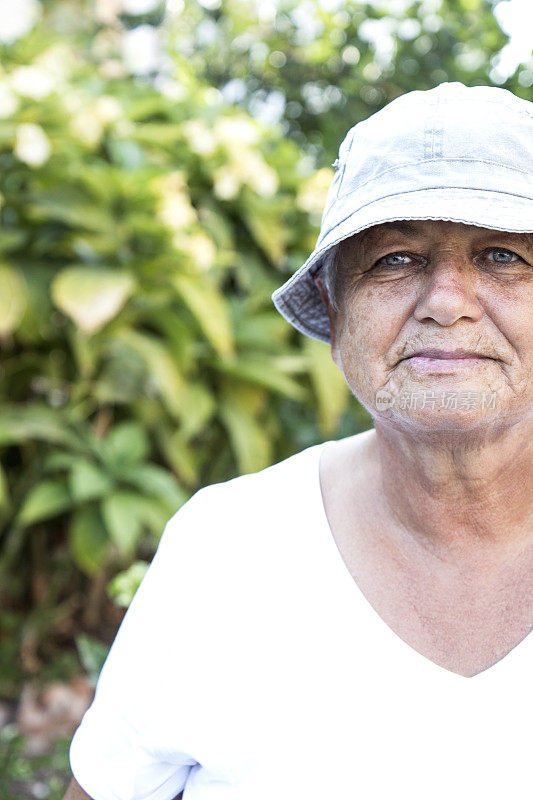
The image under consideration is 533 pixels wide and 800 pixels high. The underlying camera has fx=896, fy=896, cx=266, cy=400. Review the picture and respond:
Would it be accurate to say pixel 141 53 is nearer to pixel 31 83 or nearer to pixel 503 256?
pixel 31 83

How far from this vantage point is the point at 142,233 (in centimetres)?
380

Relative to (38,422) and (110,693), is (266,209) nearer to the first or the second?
(38,422)

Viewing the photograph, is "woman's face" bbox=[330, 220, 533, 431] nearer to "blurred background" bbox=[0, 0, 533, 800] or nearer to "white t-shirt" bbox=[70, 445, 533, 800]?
"white t-shirt" bbox=[70, 445, 533, 800]

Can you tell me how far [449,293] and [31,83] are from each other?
3095 millimetres

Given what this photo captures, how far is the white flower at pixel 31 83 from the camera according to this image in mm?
3887

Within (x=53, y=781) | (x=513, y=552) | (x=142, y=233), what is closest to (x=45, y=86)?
(x=142, y=233)

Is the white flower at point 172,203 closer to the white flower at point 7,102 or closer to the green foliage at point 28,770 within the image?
the white flower at point 7,102

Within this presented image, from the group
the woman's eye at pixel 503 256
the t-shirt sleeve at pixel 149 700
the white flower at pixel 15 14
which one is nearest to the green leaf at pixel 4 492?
the t-shirt sleeve at pixel 149 700

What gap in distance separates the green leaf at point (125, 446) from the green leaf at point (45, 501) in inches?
8.6

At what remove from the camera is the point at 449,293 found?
4.50 ft

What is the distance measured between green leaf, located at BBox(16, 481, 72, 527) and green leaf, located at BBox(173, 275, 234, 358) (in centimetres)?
83

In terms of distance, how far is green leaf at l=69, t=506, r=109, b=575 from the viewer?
11.1 feet

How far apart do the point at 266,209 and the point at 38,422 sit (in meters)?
1.52

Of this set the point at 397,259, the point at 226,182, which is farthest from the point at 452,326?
the point at 226,182
